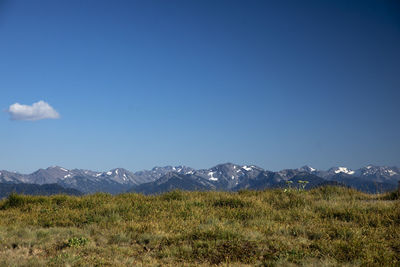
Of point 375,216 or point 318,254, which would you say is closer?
point 318,254

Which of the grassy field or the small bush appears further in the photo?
the small bush

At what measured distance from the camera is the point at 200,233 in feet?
29.6

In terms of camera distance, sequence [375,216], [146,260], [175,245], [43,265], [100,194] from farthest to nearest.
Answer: [100,194]
[375,216]
[175,245]
[146,260]
[43,265]

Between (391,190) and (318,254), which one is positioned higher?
(391,190)

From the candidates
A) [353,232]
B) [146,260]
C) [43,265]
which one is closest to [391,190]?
[353,232]

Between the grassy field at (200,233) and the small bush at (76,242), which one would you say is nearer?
the grassy field at (200,233)

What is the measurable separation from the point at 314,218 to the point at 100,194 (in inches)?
397

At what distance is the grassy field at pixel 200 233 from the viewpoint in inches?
295

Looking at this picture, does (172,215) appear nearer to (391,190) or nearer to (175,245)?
(175,245)

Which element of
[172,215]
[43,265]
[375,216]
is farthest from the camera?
[172,215]

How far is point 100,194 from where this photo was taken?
15.4 meters

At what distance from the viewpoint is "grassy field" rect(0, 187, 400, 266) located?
750cm

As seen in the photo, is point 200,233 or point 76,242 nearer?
point 76,242

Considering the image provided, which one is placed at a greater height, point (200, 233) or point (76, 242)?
point (200, 233)
